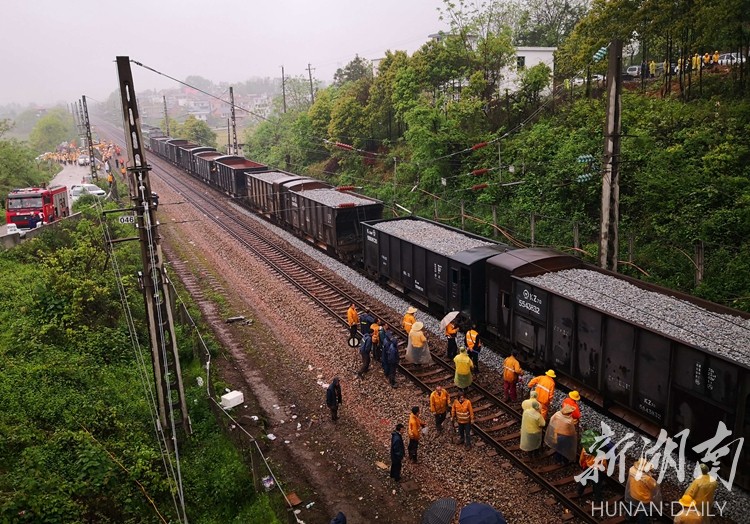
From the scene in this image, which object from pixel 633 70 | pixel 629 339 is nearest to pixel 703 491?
pixel 629 339

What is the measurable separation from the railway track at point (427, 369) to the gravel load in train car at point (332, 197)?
278 centimetres

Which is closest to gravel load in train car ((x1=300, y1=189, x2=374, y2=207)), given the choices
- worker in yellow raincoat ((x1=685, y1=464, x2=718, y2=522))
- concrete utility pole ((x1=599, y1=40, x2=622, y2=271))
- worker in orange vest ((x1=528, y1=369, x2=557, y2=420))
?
concrete utility pole ((x1=599, y1=40, x2=622, y2=271))

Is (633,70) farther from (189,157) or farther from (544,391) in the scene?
(189,157)

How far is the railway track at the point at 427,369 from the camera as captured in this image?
33.2 feet

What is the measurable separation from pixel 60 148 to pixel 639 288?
109243mm

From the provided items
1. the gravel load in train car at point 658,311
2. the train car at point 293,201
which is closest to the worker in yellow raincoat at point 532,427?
the gravel load in train car at point 658,311

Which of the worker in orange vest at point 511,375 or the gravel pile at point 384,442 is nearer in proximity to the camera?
the gravel pile at point 384,442

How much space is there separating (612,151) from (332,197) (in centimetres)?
1511

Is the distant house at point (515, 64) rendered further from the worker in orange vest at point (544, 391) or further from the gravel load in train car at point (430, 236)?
the worker in orange vest at point (544, 391)

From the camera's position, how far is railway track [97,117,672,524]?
33.2 feet

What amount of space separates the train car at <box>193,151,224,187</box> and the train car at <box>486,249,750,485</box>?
34072mm

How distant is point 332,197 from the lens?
90.2ft

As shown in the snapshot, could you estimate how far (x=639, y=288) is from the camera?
44.3 ft

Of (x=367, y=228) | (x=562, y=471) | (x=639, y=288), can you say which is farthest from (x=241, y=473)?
(x=367, y=228)
